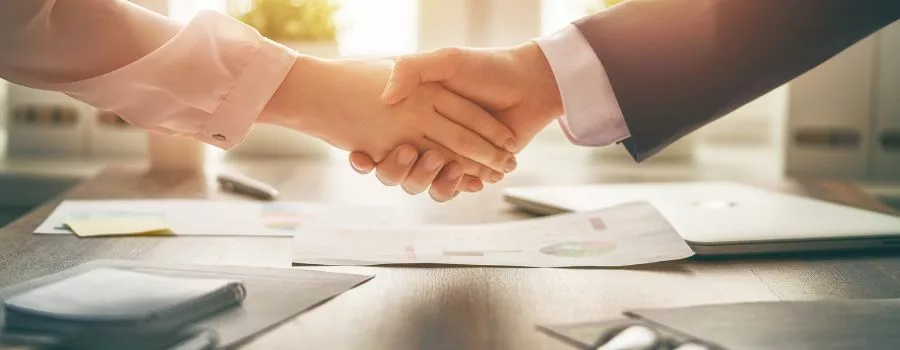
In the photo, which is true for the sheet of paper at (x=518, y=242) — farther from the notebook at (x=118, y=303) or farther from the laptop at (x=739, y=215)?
the notebook at (x=118, y=303)

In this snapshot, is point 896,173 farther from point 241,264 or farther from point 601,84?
point 241,264

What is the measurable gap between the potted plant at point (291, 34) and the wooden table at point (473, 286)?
78cm

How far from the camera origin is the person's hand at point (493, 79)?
1.18 m

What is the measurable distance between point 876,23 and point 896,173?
3.02ft

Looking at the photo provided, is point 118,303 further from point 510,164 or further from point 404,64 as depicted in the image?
point 510,164

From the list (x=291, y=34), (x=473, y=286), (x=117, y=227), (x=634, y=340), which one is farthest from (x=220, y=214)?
(x=291, y=34)

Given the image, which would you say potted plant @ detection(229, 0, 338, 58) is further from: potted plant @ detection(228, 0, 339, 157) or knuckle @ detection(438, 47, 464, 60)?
knuckle @ detection(438, 47, 464, 60)

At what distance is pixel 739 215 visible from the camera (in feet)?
3.48

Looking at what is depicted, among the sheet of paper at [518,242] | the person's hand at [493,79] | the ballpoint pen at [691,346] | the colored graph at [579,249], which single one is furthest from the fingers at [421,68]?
the ballpoint pen at [691,346]

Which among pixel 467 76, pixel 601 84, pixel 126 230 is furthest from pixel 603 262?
pixel 126 230

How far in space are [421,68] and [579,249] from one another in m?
0.34

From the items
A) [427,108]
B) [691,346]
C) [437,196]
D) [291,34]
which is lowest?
[691,346]

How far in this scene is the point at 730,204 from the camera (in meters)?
1.15

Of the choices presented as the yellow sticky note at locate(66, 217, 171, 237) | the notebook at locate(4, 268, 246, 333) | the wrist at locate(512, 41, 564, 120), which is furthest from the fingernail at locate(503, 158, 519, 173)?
the notebook at locate(4, 268, 246, 333)
